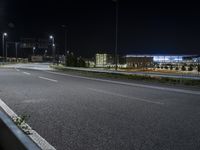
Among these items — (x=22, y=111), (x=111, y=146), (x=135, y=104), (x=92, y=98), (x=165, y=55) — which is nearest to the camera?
(x=111, y=146)

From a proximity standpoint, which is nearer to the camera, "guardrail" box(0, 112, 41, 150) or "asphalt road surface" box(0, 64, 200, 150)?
"guardrail" box(0, 112, 41, 150)

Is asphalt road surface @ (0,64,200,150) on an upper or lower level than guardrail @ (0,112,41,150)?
lower

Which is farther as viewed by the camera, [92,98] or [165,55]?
[165,55]

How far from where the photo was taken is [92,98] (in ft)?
45.2

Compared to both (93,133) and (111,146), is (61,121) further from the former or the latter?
(111,146)

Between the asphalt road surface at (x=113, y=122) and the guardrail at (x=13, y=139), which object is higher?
the guardrail at (x=13, y=139)

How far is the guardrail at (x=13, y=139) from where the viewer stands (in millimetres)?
4337

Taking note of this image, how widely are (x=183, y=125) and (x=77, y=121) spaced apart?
273cm

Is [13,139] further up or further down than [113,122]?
further up

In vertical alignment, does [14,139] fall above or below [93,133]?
above

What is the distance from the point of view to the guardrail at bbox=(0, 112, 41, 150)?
434cm

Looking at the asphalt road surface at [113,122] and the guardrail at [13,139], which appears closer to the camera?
the guardrail at [13,139]

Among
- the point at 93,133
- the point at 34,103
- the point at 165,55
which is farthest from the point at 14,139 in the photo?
the point at 165,55

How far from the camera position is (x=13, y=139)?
16.2ft
